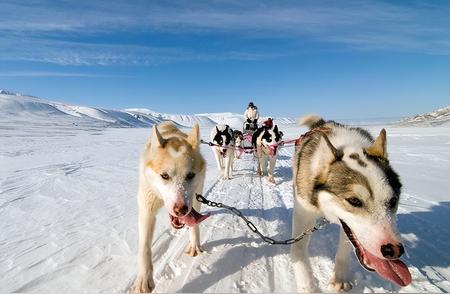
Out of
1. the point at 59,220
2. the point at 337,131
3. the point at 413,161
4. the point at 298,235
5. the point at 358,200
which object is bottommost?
the point at 413,161

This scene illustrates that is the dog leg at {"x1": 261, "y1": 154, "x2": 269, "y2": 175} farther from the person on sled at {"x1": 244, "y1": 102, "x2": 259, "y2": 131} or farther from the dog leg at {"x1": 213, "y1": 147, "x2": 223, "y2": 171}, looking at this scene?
the person on sled at {"x1": 244, "y1": 102, "x2": 259, "y2": 131}

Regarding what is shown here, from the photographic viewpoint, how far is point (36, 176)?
8.54 m

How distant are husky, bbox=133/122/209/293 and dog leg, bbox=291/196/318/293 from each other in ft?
2.86

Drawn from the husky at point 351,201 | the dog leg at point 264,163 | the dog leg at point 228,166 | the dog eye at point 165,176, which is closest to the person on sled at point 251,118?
the dog leg at point 264,163

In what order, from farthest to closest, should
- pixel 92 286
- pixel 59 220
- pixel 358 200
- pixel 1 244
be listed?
pixel 59 220 → pixel 1 244 → pixel 92 286 → pixel 358 200

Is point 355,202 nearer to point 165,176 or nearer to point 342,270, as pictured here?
point 342,270

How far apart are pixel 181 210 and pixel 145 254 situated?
605 mm

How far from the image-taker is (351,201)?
2.51 metres

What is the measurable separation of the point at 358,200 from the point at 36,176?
8162mm

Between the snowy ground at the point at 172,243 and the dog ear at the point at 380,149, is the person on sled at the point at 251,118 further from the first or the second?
the dog ear at the point at 380,149

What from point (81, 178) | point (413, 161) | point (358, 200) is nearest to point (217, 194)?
point (81, 178)

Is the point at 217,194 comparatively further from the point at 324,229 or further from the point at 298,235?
the point at 298,235

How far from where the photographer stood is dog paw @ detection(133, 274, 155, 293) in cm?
303

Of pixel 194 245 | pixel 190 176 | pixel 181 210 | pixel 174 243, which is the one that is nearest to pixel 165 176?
pixel 190 176
